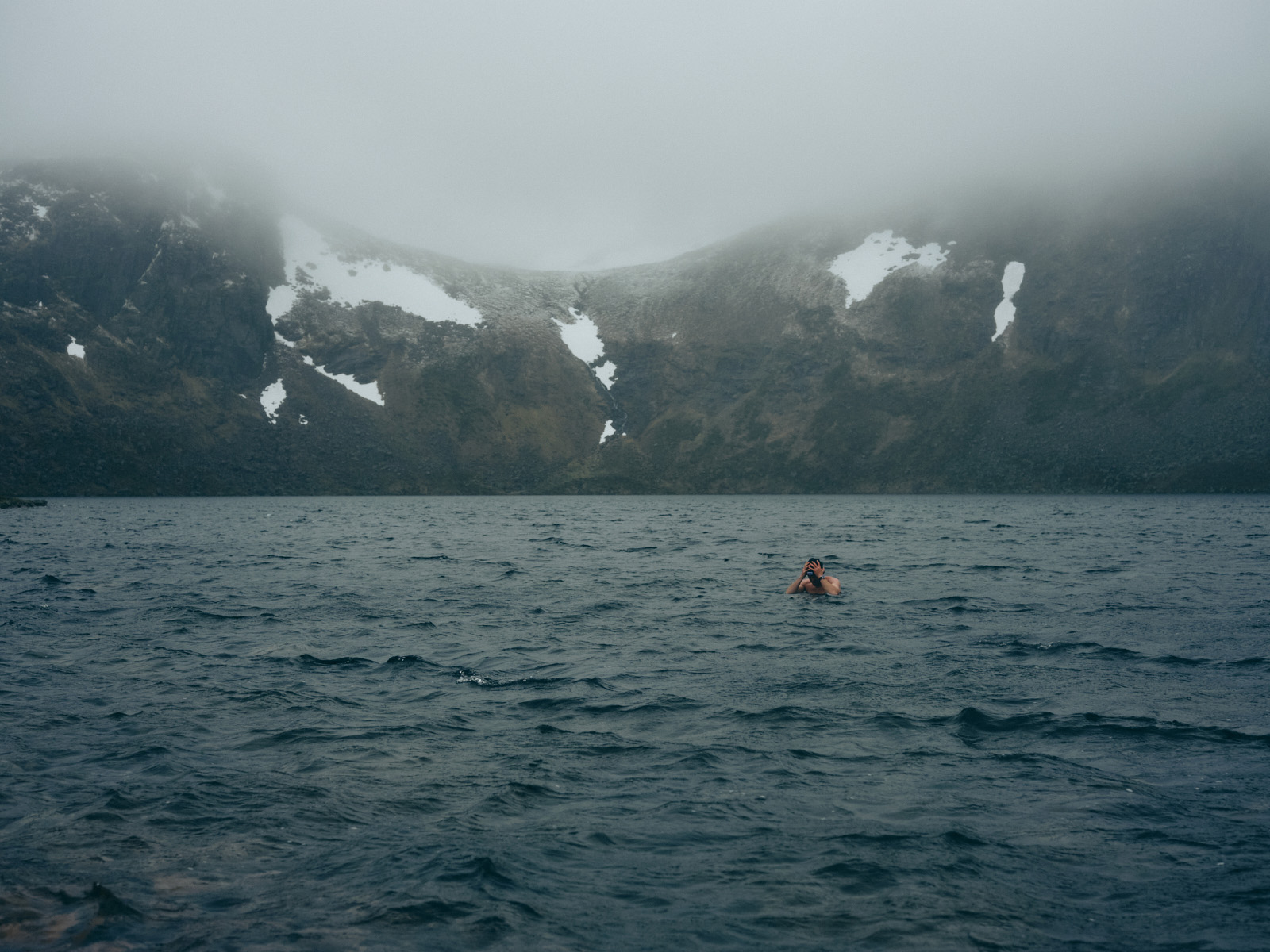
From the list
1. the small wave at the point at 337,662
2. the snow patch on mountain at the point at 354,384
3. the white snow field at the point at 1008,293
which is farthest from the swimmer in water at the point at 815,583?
the white snow field at the point at 1008,293

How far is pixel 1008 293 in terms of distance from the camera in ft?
639

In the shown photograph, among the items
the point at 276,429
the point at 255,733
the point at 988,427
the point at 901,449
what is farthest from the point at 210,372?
the point at 255,733

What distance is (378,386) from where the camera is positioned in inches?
7525

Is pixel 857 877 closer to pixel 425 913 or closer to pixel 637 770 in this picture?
pixel 637 770

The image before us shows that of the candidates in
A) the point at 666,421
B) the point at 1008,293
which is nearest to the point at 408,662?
the point at 666,421

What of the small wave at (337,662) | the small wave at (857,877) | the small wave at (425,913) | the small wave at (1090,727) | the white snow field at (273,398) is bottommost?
the small wave at (337,662)

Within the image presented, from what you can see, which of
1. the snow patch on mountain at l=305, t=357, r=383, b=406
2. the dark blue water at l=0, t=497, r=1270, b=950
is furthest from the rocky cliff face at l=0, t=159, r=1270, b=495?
the dark blue water at l=0, t=497, r=1270, b=950

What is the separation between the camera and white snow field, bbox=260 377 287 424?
176 meters

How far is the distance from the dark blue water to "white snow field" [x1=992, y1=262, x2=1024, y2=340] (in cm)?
17466

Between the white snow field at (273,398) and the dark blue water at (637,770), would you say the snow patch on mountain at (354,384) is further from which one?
the dark blue water at (637,770)

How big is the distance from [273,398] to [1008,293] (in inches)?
6448

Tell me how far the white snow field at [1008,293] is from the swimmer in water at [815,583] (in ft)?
575

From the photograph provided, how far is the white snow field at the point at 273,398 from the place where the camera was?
176m

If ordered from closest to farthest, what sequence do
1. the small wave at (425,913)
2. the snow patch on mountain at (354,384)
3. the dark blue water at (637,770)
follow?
the small wave at (425,913), the dark blue water at (637,770), the snow patch on mountain at (354,384)
